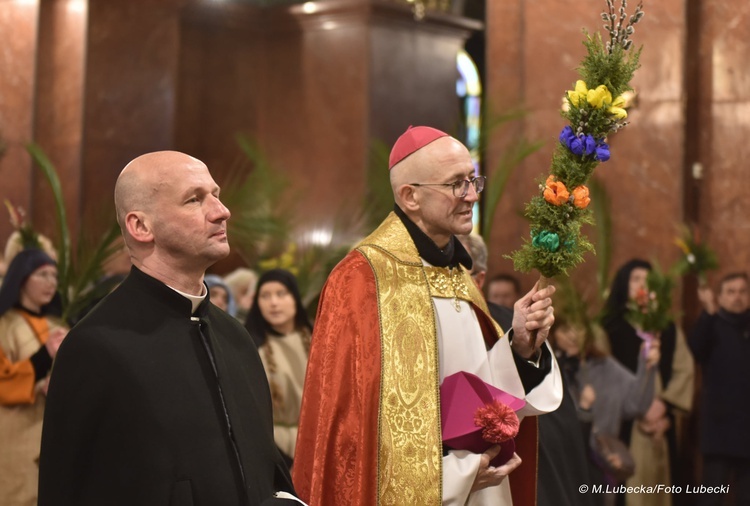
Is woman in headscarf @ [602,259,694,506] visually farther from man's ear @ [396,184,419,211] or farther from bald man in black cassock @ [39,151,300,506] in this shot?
bald man in black cassock @ [39,151,300,506]

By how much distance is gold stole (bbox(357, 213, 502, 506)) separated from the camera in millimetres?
4176

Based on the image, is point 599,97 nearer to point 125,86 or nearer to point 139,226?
point 139,226

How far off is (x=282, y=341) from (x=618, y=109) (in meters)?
3.73

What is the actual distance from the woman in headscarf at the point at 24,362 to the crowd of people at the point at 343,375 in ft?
0.03

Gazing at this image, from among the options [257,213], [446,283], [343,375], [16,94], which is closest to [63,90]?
[16,94]

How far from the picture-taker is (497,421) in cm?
393

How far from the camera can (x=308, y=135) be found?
1327 cm

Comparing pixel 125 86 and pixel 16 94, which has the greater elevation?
pixel 125 86

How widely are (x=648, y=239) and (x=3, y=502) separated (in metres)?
5.02

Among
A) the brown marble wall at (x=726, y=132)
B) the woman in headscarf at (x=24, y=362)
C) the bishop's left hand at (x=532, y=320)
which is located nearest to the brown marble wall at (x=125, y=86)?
the woman in headscarf at (x=24, y=362)

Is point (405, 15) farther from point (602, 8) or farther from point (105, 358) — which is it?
point (105, 358)

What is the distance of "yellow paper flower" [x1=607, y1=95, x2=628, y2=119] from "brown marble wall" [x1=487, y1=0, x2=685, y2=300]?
4630 millimetres

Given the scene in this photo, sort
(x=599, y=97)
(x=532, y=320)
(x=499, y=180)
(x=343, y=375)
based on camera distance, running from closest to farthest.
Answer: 1. (x=599, y=97)
2. (x=532, y=320)
3. (x=343, y=375)
4. (x=499, y=180)

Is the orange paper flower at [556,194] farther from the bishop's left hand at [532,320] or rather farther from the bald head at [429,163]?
the bald head at [429,163]
